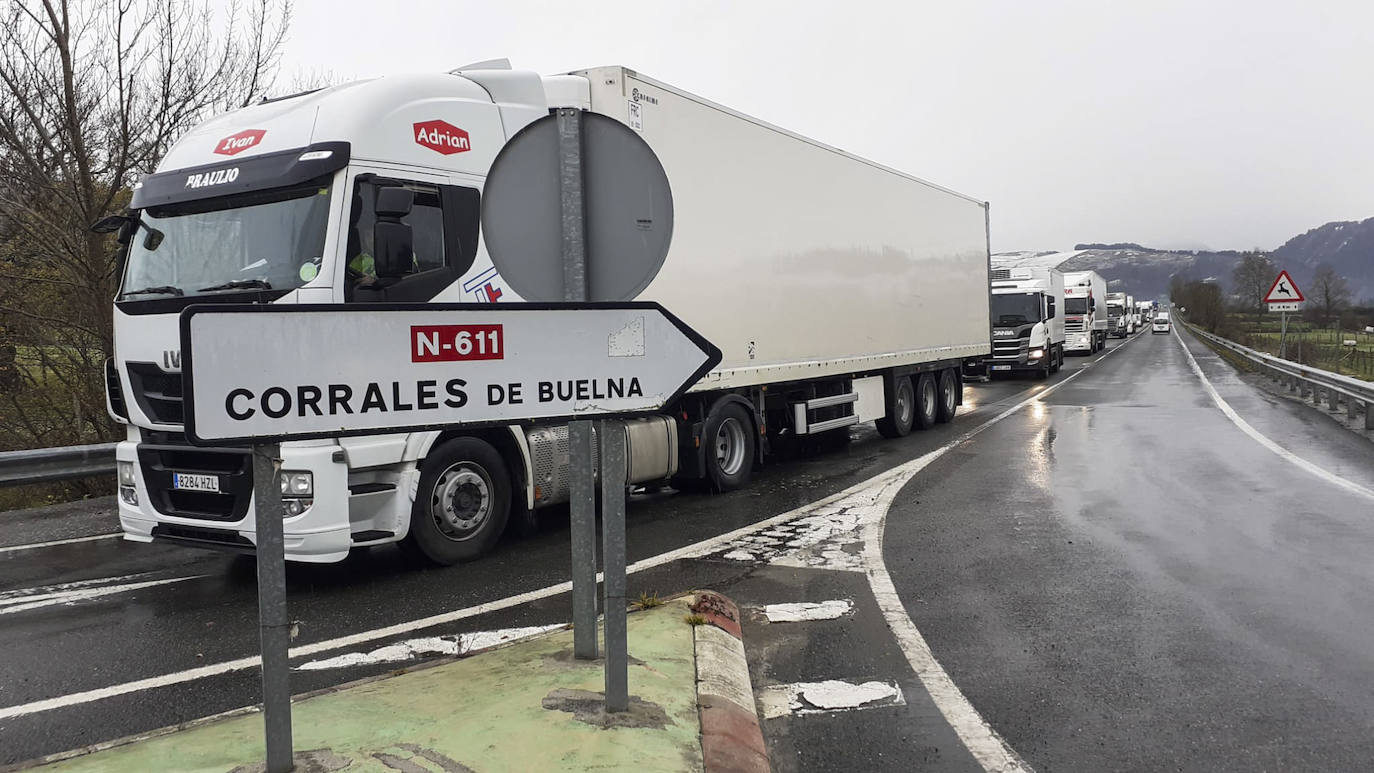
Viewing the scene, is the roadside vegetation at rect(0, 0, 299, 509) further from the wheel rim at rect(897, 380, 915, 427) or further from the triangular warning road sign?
the triangular warning road sign

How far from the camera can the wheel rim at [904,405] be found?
14.7 metres

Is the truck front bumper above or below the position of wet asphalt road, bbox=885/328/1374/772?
above

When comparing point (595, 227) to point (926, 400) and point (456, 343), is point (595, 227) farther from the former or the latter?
point (926, 400)

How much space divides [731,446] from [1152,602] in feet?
16.4

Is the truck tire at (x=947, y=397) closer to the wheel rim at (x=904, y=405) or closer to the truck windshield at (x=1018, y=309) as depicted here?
the wheel rim at (x=904, y=405)

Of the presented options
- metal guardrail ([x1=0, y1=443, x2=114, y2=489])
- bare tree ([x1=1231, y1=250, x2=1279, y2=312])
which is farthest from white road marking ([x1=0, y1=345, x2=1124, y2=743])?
bare tree ([x1=1231, y1=250, x2=1279, y2=312])

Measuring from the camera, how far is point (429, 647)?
5160 mm

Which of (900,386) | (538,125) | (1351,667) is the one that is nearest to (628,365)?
(538,125)

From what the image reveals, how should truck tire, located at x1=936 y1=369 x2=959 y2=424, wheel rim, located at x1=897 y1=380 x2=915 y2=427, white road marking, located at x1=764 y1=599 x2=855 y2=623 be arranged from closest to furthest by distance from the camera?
white road marking, located at x1=764 y1=599 x2=855 y2=623, wheel rim, located at x1=897 y1=380 x2=915 y2=427, truck tire, located at x1=936 y1=369 x2=959 y2=424

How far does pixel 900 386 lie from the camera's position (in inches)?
579

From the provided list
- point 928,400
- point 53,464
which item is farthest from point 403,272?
point 928,400

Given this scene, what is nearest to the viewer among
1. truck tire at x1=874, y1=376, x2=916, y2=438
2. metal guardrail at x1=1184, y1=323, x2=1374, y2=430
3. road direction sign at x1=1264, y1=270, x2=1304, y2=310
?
truck tire at x1=874, y1=376, x2=916, y2=438

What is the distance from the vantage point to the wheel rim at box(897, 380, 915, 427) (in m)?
14.7

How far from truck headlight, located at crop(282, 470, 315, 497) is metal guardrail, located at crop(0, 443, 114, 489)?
16.7 ft
